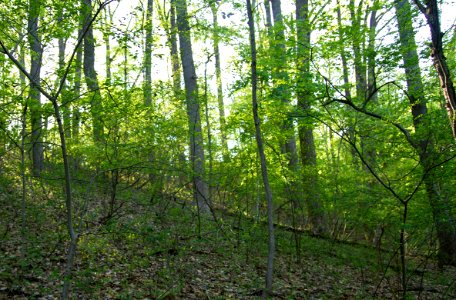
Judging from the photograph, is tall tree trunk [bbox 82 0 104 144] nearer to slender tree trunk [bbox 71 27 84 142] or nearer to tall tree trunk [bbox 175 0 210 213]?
slender tree trunk [bbox 71 27 84 142]

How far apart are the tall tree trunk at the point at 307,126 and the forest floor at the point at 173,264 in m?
0.74

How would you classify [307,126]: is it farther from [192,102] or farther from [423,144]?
[192,102]

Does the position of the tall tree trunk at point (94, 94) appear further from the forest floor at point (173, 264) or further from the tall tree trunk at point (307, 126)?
the tall tree trunk at point (307, 126)

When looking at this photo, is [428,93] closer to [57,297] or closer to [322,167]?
[322,167]

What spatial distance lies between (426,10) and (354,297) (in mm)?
4948

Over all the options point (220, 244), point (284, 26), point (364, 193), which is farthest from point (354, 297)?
point (284, 26)

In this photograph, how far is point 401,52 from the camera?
642 cm

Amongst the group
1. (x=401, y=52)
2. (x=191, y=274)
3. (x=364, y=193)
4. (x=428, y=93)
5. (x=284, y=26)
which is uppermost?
(x=284, y=26)

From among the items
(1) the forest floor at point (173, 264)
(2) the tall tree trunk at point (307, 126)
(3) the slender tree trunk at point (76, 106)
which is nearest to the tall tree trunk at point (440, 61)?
(2) the tall tree trunk at point (307, 126)

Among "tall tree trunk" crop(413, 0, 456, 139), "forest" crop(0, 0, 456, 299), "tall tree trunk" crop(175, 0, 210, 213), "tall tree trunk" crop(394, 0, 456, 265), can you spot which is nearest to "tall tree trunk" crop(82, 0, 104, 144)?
"forest" crop(0, 0, 456, 299)

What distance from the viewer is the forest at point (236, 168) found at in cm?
529

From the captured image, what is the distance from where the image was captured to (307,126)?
26.9 feet

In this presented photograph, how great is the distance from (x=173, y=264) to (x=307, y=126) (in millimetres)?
4097

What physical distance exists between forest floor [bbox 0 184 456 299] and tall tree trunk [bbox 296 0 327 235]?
0.74 metres
